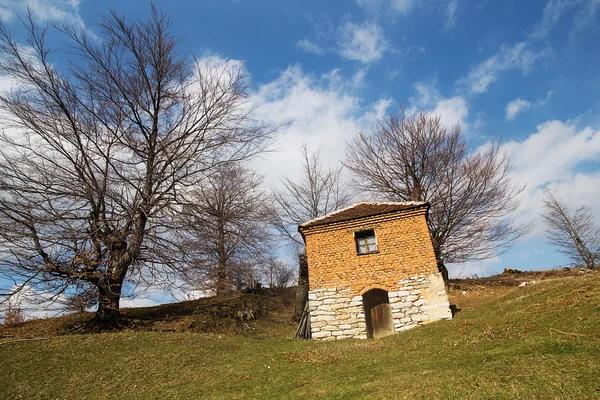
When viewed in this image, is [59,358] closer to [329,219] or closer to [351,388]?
[351,388]

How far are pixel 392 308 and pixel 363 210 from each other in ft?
14.0

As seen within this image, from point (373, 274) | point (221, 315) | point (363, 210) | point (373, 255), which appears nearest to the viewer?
point (373, 274)

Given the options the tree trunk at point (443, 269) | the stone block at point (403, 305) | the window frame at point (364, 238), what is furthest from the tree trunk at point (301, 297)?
the tree trunk at point (443, 269)

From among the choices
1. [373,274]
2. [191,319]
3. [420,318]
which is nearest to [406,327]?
[420,318]

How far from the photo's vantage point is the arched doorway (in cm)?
1247

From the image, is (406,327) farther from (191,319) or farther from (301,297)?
(191,319)

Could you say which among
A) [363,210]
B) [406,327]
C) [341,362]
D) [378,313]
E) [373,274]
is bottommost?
[341,362]

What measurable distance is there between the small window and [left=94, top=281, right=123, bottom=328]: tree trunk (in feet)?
30.4

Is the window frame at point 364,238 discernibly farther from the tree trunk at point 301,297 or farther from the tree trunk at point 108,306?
the tree trunk at point 108,306

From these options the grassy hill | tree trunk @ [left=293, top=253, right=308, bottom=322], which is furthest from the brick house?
tree trunk @ [left=293, top=253, right=308, bottom=322]

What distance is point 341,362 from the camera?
7824mm

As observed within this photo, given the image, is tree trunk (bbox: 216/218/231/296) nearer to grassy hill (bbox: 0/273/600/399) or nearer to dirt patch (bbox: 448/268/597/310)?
grassy hill (bbox: 0/273/600/399)

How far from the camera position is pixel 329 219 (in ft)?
45.6

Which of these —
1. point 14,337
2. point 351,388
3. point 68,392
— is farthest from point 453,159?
point 14,337
